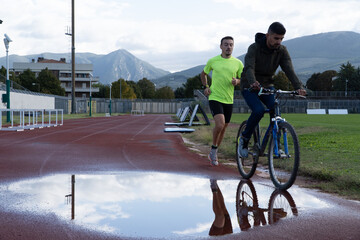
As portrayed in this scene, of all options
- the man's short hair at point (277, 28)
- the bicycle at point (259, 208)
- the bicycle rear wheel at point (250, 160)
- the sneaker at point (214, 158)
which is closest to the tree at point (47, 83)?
the sneaker at point (214, 158)

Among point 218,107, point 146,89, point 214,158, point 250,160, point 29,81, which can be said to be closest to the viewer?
point 250,160

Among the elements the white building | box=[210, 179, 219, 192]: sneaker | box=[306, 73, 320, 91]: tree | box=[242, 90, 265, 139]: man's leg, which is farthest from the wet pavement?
box=[306, 73, 320, 91]: tree

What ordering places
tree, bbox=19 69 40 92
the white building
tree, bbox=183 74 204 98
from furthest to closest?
1. the white building
2. tree, bbox=183 74 204 98
3. tree, bbox=19 69 40 92

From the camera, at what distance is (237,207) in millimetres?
4488

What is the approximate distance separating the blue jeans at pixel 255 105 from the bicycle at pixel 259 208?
1025 mm

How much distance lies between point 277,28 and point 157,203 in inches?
106

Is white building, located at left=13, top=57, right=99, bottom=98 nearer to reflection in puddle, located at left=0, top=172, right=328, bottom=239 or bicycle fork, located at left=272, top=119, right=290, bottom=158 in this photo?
reflection in puddle, located at left=0, top=172, right=328, bottom=239

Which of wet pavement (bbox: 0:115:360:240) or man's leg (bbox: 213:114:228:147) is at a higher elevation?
man's leg (bbox: 213:114:228:147)

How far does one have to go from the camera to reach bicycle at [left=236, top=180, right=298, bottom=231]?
3.95 m

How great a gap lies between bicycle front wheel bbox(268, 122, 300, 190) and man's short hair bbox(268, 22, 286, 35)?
116cm

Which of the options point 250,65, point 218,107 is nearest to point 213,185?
point 250,65

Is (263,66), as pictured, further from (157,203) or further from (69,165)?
(69,165)

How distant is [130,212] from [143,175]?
2.33m

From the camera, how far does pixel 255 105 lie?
19.4ft
